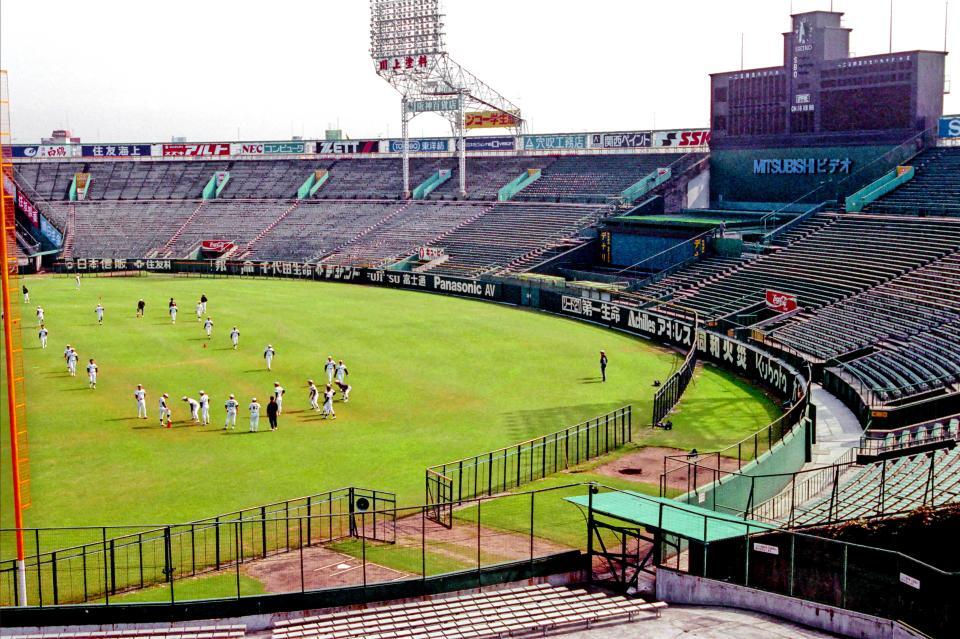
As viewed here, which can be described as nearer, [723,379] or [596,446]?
[596,446]

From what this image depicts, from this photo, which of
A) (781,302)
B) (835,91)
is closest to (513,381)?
(781,302)

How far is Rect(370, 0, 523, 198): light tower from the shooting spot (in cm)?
8562

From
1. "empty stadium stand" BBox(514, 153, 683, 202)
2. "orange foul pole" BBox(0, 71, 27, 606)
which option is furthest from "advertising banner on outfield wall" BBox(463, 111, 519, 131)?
"orange foul pole" BBox(0, 71, 27, 606)

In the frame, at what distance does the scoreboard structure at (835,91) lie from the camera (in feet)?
192

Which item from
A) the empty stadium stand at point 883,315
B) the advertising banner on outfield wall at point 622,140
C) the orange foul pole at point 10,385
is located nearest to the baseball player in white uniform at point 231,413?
the orange foul pole at point 10,385

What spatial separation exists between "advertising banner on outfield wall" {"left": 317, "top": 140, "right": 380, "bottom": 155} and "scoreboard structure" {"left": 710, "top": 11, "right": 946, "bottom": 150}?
46321 mm

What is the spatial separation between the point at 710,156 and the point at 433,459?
48.9 metres

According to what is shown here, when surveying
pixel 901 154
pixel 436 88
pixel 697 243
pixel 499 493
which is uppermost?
pixel 436 88

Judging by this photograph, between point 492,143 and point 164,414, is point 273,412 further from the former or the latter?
point 492,143

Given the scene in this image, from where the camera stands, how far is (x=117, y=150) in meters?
110

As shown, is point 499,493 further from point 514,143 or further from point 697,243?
point 514,143

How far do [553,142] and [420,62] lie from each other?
14.1 m

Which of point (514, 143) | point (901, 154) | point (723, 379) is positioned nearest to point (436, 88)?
point (514, 143)

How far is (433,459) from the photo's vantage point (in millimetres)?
29000
